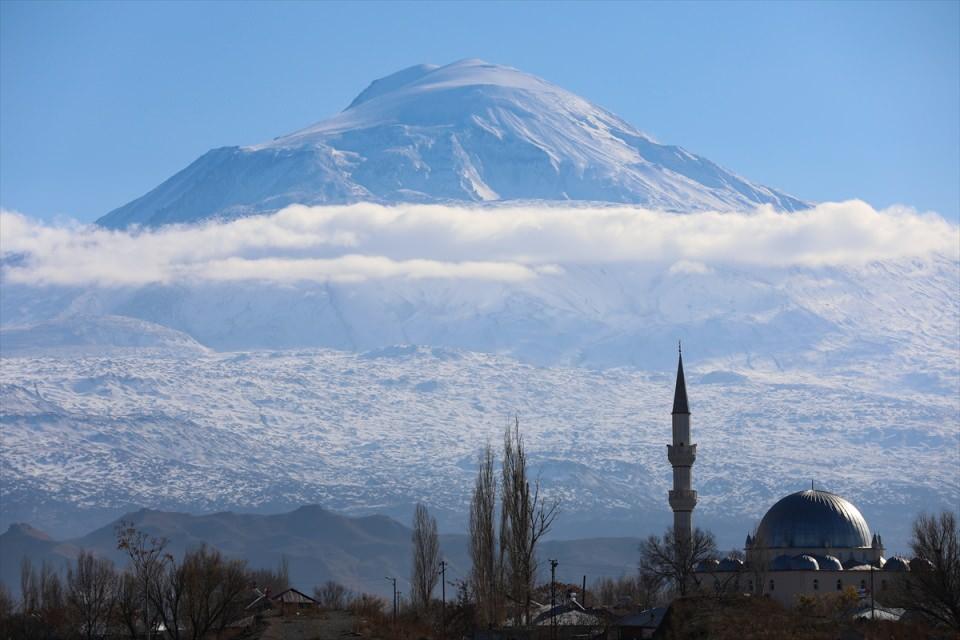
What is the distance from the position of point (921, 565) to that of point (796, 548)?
842 inches

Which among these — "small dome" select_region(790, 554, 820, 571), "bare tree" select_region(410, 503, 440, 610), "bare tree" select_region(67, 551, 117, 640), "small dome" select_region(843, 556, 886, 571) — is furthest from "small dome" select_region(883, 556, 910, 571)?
"bare tree" select_region(67, 551, 117, 640)

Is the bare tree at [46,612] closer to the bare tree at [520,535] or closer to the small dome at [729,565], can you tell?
the bare tree at [520,535]

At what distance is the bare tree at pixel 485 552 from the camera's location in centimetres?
8238

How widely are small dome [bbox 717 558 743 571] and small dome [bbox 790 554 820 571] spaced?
2.51 meters

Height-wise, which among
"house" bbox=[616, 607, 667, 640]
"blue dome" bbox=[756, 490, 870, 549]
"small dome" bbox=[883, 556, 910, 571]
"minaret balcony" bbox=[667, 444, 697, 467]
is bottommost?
"house" bbox=[616, 607, 667, 640]

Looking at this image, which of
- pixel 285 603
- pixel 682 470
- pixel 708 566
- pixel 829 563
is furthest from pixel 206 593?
pixel 829 563

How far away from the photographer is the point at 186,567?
251 feet

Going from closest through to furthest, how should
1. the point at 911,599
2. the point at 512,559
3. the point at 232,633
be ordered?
1. the point at 911,599
2. the point at 232,633
3. the point at 512,559

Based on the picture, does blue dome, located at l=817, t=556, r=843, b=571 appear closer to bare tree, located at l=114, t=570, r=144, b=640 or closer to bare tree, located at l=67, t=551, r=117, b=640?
bare tree, located at l=114, t=570, r=144, b=640

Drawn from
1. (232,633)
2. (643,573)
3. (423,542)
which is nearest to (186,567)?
(232,633)

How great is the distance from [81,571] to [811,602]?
32877 millimetres

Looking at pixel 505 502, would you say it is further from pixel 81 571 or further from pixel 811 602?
pixel 81 571

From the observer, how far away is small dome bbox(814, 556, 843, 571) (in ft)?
315

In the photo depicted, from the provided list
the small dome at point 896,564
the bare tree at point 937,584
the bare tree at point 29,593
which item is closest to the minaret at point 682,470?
the small dome at point 896,564
